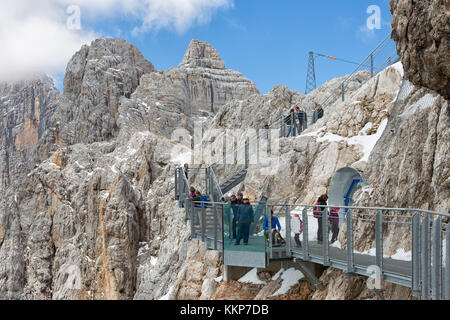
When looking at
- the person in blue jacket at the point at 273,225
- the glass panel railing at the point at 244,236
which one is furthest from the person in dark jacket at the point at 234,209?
the person in blue jacket at the point at 273,225

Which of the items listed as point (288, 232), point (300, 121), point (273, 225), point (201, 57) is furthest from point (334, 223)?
point (201, 57)

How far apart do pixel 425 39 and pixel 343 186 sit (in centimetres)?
705

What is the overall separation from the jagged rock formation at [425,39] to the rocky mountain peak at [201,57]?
88791 millimetres

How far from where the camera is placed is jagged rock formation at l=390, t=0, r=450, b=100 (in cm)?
894

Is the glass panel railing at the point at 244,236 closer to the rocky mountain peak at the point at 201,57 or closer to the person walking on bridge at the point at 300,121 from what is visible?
the person walking on bridge at the point at 300,121

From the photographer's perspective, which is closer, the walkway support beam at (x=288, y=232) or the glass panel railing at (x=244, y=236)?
the walkway support beam at (x=288, y=232)

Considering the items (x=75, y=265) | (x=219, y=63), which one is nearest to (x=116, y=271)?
(x=75, y=265)

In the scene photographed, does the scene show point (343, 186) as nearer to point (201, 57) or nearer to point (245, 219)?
point (245, 219)

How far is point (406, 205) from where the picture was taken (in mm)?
11227

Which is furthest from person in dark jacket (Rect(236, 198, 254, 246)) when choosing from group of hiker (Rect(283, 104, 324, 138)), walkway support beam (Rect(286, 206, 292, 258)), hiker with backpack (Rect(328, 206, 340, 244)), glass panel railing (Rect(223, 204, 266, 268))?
group of hiker (Rect(283, 104, 324, 138))

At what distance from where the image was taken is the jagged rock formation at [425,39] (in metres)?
8.94

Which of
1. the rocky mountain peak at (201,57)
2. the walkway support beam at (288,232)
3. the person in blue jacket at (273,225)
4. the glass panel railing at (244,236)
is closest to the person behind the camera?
the walkway support beam at (288,232)

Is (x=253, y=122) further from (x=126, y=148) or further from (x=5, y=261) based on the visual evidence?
(x=5, y=261)

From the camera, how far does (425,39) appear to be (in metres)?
9.61
